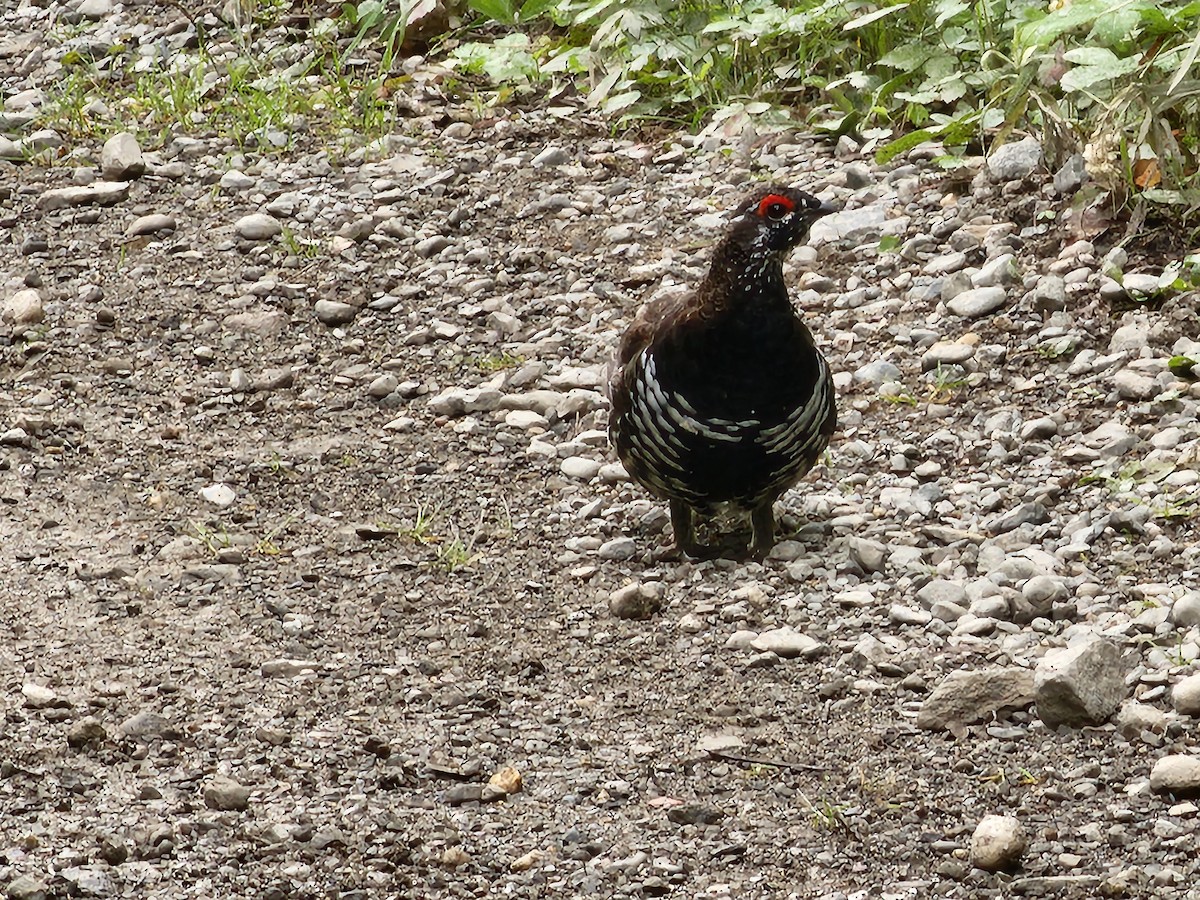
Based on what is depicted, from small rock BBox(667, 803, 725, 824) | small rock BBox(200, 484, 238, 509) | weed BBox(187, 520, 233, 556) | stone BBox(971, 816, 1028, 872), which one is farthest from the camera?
small rock BBox(200, 484, 238, 509)

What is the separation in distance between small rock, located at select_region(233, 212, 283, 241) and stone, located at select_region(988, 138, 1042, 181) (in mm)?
2954

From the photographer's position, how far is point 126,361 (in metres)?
6.64

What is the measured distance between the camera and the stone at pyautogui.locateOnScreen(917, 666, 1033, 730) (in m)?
4.19

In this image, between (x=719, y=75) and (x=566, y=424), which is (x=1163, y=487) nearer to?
(x=566, y=424)

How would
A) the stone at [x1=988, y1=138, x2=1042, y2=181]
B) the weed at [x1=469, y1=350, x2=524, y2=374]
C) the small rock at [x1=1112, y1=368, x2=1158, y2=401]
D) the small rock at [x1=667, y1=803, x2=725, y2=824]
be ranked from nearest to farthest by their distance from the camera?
the small rock at [x1=667, y1=803, x2=725, y2=824], the small rock at [x1=1112, y1=368, x2=1158, y2=401], the weed at [x1=469, y1=350, x2=524, y2=374], the stone at [x1=988, y1=138, x2=1042, y2=181]

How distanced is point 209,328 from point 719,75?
254cm

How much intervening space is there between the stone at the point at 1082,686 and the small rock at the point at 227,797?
187 centimetres

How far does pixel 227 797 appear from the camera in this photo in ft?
13.1

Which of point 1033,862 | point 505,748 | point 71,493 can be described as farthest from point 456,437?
point 1033,862

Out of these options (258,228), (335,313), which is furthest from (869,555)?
(258,228)

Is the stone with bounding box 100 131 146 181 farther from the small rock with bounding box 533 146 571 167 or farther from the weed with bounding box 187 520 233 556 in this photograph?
the weed with bounding box 187 520 233 556

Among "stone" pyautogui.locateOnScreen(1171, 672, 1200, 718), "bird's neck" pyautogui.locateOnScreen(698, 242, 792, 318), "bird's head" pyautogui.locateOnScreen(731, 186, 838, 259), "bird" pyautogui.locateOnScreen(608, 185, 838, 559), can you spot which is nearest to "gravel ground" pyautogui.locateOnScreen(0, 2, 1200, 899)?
A: "stone" pyautogui.locateOnScreen(1171, 672, 1200, 718)

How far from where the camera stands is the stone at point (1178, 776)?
12.5 ft

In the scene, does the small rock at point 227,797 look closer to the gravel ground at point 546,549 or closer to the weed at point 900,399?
the gravel ground at point 546,549
